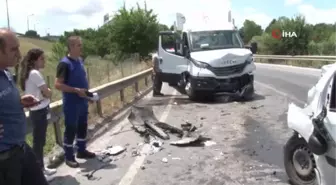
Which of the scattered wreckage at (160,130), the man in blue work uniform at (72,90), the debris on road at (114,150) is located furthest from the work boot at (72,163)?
→ the scattered wreckage at (160,130)

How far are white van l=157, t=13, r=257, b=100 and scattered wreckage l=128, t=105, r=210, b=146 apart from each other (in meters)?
3.44

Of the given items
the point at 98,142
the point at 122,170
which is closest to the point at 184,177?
the point at 122,170

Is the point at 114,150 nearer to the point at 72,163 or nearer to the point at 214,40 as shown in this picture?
the point at 72,163

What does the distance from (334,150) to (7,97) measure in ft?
8.96

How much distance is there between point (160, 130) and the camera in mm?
8211

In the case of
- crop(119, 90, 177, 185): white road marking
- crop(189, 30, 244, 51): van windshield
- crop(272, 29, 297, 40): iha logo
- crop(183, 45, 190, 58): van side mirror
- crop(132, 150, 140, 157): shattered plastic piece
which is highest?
crop(272, 29, 297, 40): iha logo

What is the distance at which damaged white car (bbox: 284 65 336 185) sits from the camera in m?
3.94

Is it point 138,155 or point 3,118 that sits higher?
point 3,118

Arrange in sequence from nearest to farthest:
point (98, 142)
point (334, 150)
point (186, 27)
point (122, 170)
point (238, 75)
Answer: point (334, 150) < point (122, 170) < point (98, 142) < point (238, 75) < point (186, 27)

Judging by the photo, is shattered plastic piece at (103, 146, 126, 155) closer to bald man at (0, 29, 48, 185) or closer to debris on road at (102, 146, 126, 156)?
debris on road at (102, 146, 126, 156)

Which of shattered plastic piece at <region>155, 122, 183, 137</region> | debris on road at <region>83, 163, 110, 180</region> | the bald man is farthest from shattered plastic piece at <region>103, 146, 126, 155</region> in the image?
the bald man

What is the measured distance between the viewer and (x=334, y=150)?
3.87m

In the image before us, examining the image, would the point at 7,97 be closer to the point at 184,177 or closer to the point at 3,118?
the point at 3,118

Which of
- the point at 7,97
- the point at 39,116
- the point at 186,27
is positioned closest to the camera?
the point at 7,97
